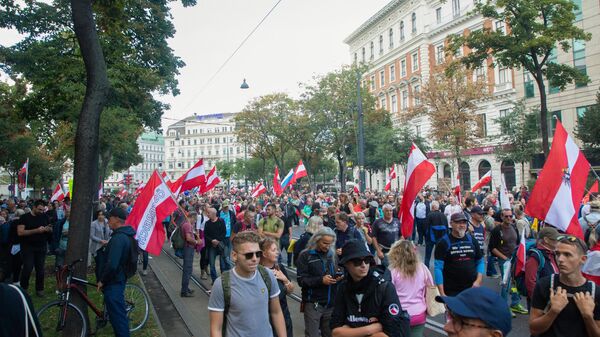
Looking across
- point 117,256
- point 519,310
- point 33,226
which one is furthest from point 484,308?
point 33,226

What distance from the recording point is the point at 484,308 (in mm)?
2033

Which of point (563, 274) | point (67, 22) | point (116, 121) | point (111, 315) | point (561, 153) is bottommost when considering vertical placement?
point (111, 315)

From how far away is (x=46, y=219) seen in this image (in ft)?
30.9

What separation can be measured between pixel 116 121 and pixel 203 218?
11551mm

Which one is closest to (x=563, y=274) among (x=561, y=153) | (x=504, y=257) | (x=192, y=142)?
(x=561, y=153)

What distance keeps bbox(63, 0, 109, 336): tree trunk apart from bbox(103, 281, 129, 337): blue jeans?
697 mm

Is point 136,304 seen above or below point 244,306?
below

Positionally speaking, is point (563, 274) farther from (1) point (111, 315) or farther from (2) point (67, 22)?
(2) point (67, 22)

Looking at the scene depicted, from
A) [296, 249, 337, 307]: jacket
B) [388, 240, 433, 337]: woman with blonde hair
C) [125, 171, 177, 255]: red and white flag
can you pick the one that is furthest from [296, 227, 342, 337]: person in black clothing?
[125, 171, 177, 255]: red and white flag

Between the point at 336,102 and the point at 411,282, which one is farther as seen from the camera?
the point at 336,102

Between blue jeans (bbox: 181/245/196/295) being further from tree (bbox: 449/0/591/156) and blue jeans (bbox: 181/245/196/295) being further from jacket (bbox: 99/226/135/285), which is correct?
tree (bbox: 449/0/591/156)

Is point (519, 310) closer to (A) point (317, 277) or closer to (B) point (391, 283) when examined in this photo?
(A) point (317, 277)

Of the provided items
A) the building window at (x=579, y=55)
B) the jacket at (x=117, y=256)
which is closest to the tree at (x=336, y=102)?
the building window at (x=579, y=55)

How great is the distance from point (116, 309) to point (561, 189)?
5870 millimetres
